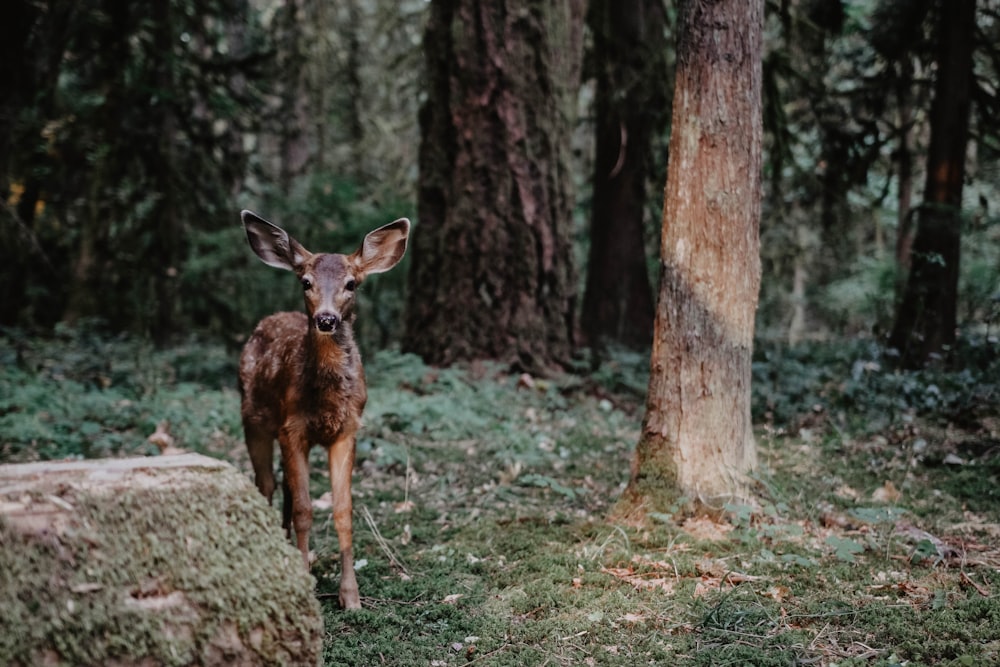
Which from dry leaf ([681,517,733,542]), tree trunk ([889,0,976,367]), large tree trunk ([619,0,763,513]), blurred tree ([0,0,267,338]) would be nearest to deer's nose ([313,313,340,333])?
large tree trunk ([619,0,763,513])

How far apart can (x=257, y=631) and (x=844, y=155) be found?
1081 cm

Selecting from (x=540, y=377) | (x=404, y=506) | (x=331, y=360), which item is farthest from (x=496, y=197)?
(x=331, y=360)

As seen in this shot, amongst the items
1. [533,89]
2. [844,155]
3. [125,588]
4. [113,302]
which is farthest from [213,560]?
[113,302]

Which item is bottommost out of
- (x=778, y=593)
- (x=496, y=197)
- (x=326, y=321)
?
(x=778, y=593)

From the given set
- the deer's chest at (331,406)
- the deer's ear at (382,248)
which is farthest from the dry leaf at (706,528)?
the deer's ear at (382,248)

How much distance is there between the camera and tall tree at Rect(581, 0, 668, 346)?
11383 mm

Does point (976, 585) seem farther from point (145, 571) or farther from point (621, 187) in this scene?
point (621, 187)

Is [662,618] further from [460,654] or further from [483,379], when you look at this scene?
[483,379]

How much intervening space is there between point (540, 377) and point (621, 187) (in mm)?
4133

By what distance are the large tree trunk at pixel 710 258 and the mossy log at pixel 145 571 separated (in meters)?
2.63

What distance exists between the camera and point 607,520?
16.0ft

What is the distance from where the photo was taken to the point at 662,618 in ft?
12.0

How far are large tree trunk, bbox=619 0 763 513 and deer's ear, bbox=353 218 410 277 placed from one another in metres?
1.61

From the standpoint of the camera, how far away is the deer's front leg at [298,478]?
4.11m
